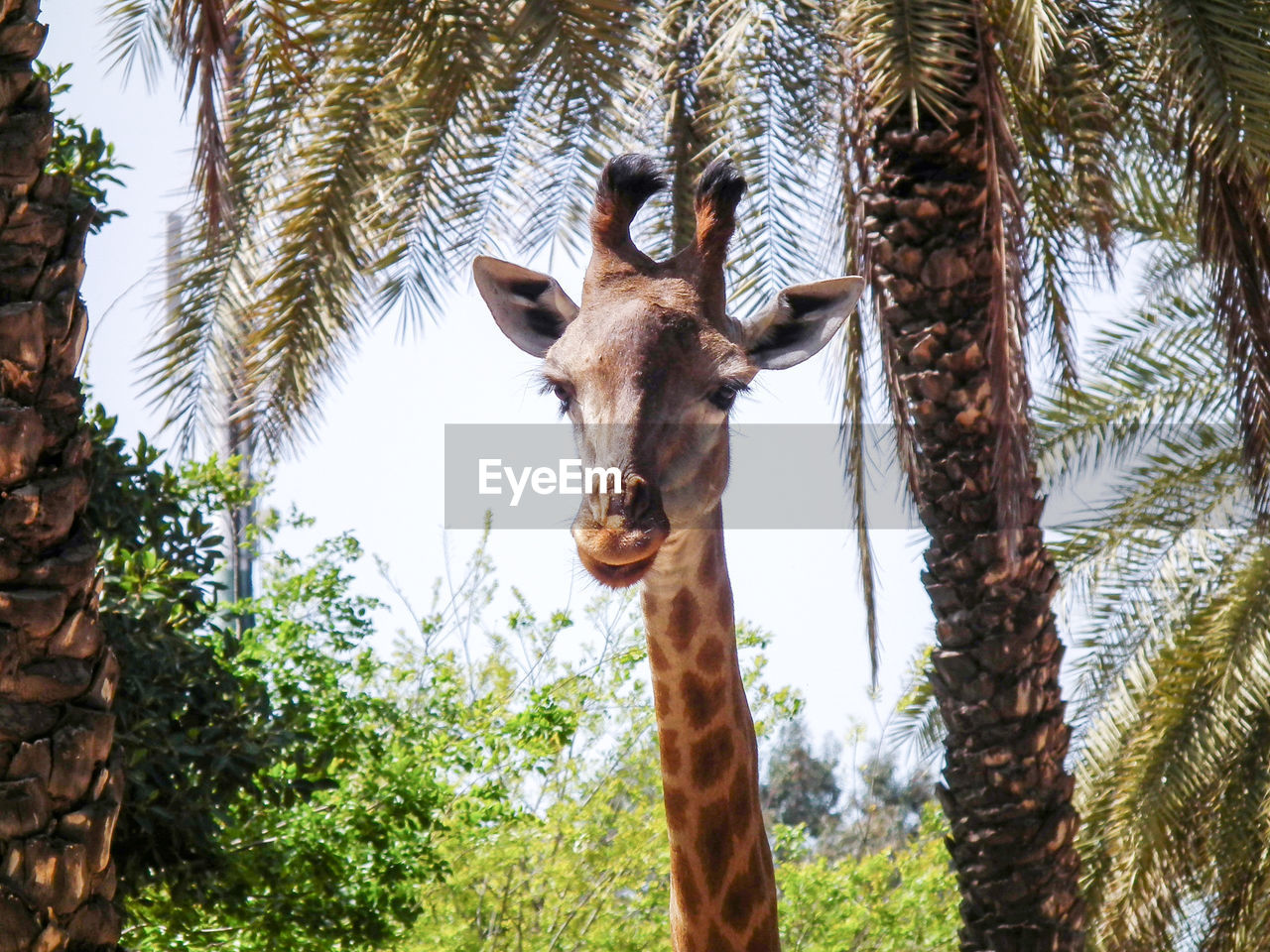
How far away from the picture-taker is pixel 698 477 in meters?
3.77

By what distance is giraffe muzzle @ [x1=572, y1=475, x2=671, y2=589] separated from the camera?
316 cm

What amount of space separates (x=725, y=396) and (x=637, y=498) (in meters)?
0.65

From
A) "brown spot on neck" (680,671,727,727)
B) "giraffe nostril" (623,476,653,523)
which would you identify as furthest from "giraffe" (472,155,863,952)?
"giraffe nostril" (623,476,653,523)

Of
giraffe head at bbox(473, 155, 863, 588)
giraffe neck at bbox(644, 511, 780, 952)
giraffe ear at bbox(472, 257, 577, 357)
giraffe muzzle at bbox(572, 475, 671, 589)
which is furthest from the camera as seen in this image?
giraffe ear at bbox(472, 257, 577, 357)

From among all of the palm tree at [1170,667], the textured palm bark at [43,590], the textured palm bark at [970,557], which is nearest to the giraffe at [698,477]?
A: the textured palm bark at [43,590]

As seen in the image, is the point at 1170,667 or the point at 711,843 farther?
the point at 1170,667

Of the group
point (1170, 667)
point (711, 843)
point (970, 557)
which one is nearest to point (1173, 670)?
point (1170, 667)

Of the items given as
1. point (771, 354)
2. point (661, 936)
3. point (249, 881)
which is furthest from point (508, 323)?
point (661, 936)

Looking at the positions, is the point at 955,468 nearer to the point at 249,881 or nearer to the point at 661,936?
the point at 249,881

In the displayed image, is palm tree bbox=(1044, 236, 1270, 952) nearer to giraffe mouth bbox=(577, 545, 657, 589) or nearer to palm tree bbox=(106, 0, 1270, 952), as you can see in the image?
palm tree bbox=(106, 0, 1270, 952)

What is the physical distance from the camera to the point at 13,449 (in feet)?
13.0

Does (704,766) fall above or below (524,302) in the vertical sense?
below

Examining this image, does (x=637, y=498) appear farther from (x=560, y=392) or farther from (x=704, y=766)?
(x=704, y=766)

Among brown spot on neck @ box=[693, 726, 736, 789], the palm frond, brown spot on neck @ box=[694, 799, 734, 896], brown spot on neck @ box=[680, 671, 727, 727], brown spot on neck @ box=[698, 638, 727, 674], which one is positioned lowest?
brown spot on neck @ box=[694, 799, 734, 896]
